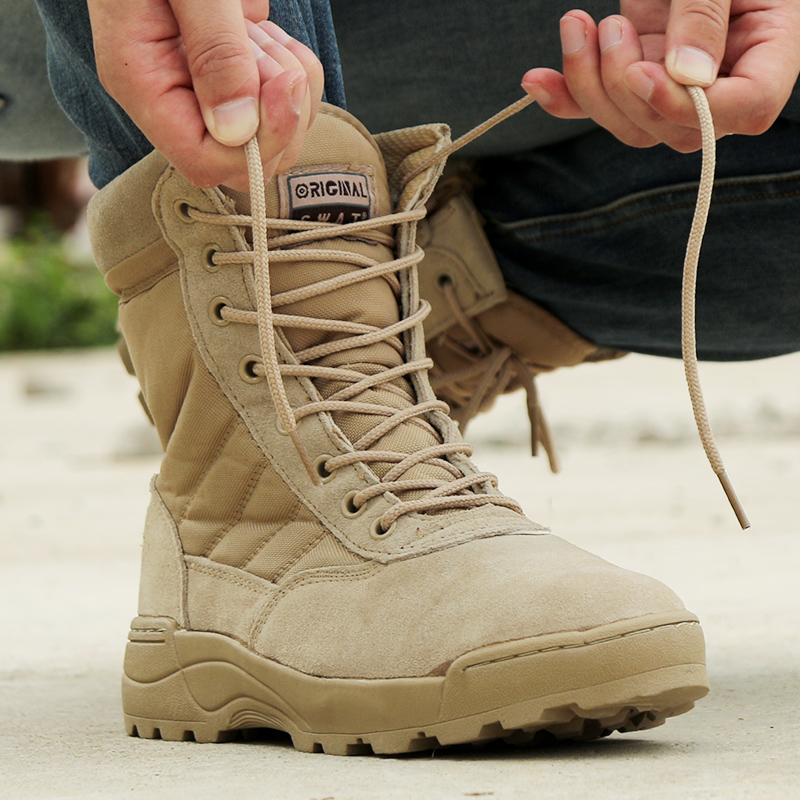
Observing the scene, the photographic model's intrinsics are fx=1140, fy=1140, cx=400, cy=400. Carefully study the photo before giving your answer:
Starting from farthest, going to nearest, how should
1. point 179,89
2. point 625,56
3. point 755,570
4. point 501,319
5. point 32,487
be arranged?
point 32,487, point 755,570, point 501,319, point 625,56, point 179,89

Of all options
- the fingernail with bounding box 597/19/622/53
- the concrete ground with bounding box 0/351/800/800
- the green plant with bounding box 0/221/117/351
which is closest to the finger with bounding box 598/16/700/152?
the fingernail with bounding box 597/19/622/53

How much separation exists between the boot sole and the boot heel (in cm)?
3

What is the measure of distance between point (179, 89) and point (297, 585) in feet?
1.48

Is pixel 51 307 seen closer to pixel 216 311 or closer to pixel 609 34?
pixel 216 311

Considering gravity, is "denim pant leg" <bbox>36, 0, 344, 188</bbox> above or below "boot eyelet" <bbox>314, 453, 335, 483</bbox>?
above

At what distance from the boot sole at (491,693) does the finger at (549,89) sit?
471 mm

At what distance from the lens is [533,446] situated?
1747 millimetres

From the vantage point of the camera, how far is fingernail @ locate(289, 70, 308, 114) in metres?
0.87

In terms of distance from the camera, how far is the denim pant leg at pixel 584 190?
1.48m

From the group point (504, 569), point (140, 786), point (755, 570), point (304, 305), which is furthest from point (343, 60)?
point (755, 570)

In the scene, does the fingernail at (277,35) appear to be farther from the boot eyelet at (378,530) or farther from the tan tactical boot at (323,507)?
the boot eyelet at (378,530)

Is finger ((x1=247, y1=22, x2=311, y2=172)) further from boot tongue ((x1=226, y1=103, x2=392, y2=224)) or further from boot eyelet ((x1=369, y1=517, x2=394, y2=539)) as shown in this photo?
boot eyelet ((x1=369, y1=517, x2=394, y2=539))

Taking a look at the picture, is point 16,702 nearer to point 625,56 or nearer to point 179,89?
point 179,89

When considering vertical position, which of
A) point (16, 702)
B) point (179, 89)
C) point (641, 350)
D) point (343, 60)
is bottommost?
point (16, 702)
